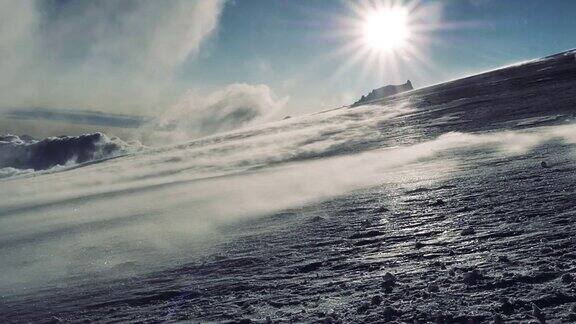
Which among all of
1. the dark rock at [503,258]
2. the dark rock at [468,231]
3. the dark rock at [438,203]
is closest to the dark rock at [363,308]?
the dark rock at [503,258]

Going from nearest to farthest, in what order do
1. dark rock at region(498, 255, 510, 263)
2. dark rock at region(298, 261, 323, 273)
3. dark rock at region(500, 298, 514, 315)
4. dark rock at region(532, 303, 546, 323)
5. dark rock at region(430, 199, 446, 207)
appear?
dark rock at region(532, 303, 546, 323)
dark rock at region(500, 298, 514, 315)
dark rock at region(498, 255, 510, 263)
dark rock at region(298, 261, 323, 273)
dark rock at region(430, 199, 446, 207)

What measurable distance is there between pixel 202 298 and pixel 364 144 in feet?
52.7

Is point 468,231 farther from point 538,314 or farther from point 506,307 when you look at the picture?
point 538,314

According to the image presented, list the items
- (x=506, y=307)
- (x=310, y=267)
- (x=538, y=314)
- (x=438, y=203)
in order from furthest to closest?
(x=438, y=203)
(x=310, y=267)
(x=506, y=307)
(x=538, y=314)

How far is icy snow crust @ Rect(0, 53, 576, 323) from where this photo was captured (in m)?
4.45

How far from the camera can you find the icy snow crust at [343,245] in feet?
14.6

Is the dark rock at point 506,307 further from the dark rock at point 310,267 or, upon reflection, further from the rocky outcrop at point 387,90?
the rocky outcrop at point 387,90

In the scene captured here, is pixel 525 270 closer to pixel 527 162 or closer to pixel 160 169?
pixel 527 162

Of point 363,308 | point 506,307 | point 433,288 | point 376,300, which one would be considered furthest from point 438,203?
point 506,307

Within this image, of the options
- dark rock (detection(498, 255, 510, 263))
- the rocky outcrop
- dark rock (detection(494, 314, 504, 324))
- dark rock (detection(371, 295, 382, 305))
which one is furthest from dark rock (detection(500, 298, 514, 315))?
the rocky outcrop

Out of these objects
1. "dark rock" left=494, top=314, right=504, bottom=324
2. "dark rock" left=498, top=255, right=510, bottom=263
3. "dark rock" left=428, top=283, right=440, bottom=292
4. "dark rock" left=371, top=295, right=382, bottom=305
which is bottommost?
"dark rock" left=494, top=314, right=504, bottom=324

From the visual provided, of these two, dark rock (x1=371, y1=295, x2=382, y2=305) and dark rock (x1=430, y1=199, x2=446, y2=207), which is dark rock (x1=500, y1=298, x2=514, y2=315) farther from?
dark rock (x1=430, y1=199, x2=446, y2=207)

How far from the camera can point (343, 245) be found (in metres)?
6.80

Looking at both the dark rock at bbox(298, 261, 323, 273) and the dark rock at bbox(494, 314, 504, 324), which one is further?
the dark rock at bbox(298, 261, 323, 273)
